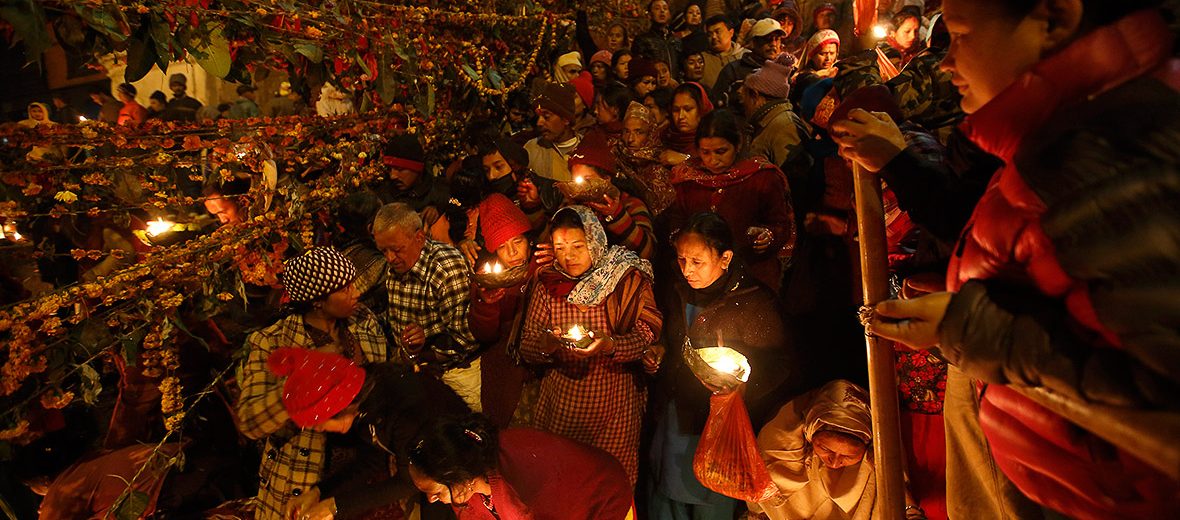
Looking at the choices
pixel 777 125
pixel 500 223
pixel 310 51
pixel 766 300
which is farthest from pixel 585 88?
pixel 766 300

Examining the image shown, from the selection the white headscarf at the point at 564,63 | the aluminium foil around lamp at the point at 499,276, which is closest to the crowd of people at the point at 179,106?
the white headscarf at the point at 564,63

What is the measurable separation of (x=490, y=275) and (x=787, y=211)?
72.1 inches

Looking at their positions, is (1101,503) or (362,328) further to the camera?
(362,328)

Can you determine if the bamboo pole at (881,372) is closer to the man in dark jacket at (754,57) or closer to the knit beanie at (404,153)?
the knit beanie at (404,153)

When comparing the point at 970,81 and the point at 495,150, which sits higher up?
the point at 970,81

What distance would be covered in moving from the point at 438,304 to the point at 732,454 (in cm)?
205

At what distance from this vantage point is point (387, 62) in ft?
12.3

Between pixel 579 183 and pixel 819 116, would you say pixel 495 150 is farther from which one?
pixel 819 116

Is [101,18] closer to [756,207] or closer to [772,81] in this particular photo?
[756,207]

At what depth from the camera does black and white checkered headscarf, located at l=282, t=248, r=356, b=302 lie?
294cm

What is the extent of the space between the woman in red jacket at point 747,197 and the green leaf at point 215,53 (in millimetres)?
2580

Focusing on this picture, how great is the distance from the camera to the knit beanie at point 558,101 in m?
5.58

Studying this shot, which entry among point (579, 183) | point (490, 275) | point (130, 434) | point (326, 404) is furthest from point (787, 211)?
point (130, 434)

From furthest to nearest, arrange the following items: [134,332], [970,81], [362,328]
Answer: [362,328]
[134,332]
[970,81]
